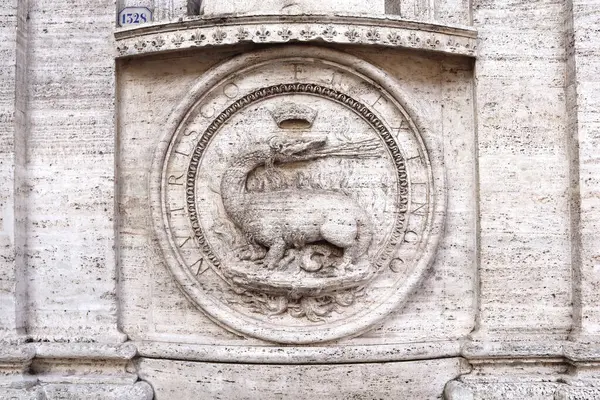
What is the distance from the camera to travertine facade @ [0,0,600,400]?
3.93 meters

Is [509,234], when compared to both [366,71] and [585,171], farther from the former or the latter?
[366,71]

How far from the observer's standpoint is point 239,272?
3945 millimetres

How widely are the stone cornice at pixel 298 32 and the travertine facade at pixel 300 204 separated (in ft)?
0.06

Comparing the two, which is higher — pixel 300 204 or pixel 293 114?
pixel 293 114

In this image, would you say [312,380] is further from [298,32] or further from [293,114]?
[298,32]

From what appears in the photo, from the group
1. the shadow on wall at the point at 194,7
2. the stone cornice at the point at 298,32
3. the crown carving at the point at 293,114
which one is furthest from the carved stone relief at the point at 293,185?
the shadow on wall at the point at 194,7

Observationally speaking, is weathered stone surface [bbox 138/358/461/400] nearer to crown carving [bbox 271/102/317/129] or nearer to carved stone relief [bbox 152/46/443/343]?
carved stone relief [bbox 152/46/443/343]

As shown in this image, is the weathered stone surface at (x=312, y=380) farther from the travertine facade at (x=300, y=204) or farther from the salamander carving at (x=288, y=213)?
the salamander carving at (x=288, y=213)

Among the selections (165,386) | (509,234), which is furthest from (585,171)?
(165,386)

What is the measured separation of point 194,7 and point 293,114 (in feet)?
3.82

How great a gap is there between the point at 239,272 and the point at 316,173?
0.76m

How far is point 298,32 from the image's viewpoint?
384cm

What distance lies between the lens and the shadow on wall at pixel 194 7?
4418mm

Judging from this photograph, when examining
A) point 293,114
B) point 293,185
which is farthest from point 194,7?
point 293,185
